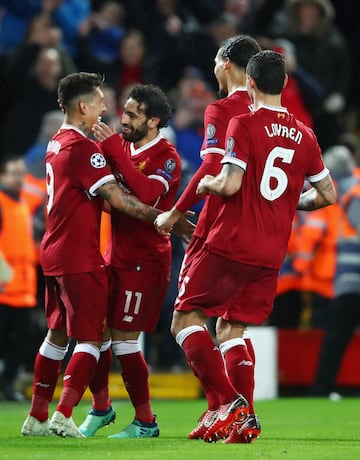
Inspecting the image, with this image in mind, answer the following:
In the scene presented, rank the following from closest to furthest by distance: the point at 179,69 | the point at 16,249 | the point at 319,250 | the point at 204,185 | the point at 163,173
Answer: the point at 204,185 → the point at 163,173 → the point at 16,249 → the point at 319,250 → the point at 179,69

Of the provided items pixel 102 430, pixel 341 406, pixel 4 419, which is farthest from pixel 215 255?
pixel 341 406

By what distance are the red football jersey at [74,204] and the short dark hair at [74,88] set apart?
0.22 meters

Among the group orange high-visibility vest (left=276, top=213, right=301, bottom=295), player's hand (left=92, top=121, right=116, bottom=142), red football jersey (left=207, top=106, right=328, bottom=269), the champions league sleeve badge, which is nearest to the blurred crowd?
orange high-visibility vest (left=276, top=213, right=301, bottom=295)

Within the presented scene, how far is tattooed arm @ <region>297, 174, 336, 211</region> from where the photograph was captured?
7938 millimetres

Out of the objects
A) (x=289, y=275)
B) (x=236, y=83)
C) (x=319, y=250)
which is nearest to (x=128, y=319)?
(x=236, y=83)

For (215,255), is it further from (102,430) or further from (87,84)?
(102,430)

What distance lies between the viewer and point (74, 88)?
8.19m

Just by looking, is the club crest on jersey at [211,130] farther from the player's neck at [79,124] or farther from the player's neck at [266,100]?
the player's neck at [79,124]

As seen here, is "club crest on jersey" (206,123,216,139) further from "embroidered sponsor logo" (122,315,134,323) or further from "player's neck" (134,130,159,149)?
"embroidered sponsor logo" (122,315,134,323)

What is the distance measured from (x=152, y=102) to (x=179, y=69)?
27.7 feet

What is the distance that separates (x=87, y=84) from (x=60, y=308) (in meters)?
1.35

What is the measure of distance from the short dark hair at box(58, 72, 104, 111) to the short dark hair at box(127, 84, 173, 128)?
276 mm

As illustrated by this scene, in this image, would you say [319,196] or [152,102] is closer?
[319,196]

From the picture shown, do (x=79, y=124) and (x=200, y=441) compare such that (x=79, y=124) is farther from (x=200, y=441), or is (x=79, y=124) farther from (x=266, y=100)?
(x=200, y=441)
